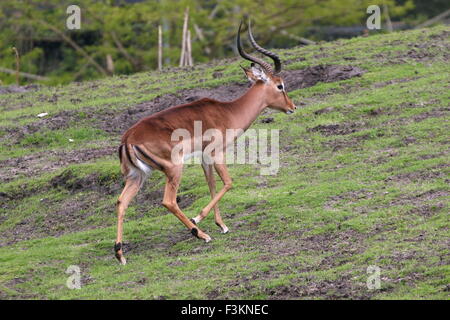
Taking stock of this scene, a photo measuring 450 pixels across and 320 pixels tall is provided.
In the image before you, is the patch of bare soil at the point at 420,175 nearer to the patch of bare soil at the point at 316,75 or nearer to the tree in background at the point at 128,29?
the patch of bare soil at the point at 316,75

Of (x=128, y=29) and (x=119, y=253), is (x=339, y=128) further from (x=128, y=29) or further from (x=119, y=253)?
(x=128, y=29)

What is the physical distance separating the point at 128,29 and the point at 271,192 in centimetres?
1854

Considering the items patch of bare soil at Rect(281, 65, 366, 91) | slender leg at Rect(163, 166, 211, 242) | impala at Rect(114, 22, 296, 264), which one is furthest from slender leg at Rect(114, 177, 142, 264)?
patch of bare soil at Rect(281, 65, 366, 91)

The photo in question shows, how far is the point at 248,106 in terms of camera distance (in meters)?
10.1

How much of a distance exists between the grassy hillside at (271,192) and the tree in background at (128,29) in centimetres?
1117

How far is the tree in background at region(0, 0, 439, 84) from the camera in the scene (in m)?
27.8

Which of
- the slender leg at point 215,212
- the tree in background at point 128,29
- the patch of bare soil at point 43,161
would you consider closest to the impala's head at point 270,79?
the slender leg at point 215,212

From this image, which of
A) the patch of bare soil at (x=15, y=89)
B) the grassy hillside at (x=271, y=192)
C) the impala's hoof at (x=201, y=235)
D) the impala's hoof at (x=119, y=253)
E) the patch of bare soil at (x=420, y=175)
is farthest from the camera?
the patch of bare soil at (x=15, y=89)

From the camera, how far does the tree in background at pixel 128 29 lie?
1095 inches

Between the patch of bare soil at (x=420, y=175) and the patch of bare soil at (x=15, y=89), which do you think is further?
the patch of bare soil at (x=15, y=89)

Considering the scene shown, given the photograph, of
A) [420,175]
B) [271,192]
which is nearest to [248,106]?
[271,192]

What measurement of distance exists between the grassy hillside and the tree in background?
11.2 m

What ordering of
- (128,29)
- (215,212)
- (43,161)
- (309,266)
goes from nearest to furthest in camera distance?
(309,266)
(215,212)
(43,161)
(128,29)
